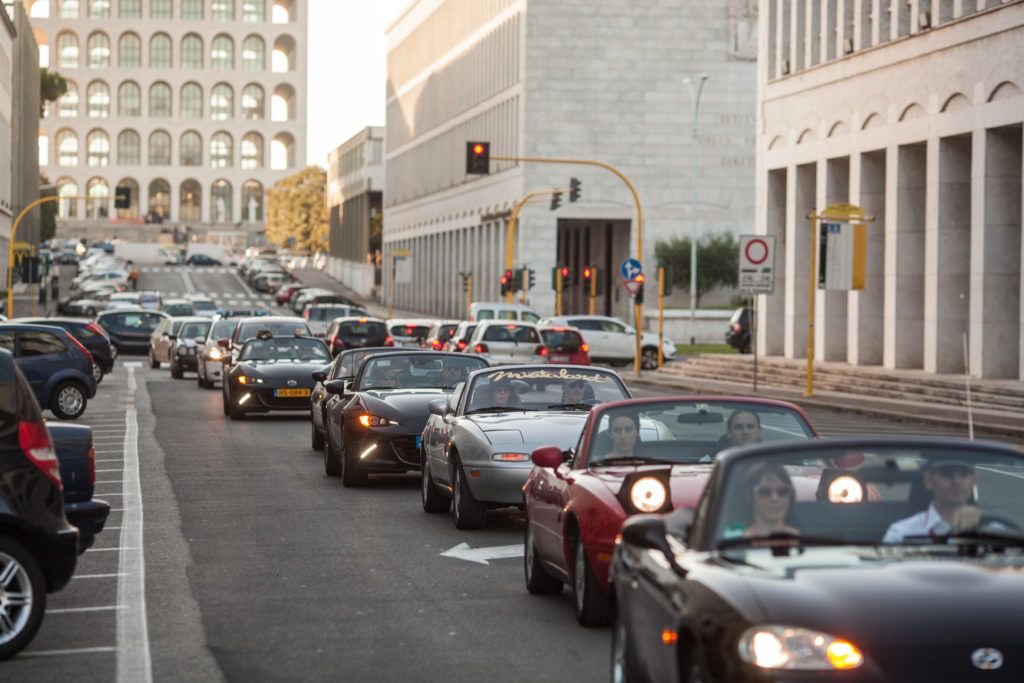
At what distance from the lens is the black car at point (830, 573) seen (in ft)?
19.1

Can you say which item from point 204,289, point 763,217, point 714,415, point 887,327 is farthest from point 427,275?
point 714,415

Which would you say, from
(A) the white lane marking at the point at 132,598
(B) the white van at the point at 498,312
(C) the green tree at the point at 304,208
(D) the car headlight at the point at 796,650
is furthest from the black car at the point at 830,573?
(C) the green tree at the point at 304,208

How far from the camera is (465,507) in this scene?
15102mm

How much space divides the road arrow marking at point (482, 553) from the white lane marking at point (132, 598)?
2.19 meters

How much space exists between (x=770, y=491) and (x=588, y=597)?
3477mm

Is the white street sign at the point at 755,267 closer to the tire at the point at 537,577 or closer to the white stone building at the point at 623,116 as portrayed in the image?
the tire at the point at 537,577

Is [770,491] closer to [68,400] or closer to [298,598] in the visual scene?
[298,598]

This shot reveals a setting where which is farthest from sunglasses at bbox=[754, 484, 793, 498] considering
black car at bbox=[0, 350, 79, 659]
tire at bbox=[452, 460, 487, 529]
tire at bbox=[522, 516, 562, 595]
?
tire at bbox=[452, 460, 487, 529]

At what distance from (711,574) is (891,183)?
146 feet

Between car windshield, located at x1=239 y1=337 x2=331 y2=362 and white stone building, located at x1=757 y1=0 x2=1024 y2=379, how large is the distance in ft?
57.8

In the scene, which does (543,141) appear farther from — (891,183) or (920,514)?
(920,514)

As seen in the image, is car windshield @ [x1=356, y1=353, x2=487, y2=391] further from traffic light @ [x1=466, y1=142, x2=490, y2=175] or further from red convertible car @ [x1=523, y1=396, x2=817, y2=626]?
traffic light @ [x1=466, y1=142, x2=490, y2=175]

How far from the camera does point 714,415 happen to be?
432 inches

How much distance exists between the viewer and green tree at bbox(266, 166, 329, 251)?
191750 millimetres
